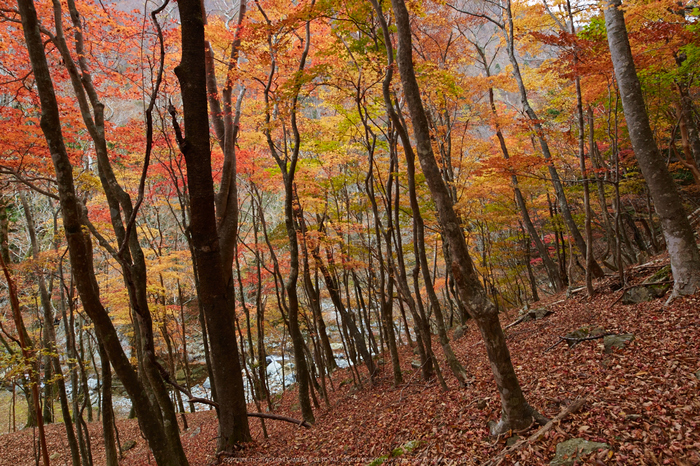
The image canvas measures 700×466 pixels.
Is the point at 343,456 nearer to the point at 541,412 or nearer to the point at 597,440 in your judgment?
the point at 541,412

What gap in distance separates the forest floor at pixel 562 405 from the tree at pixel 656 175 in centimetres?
48

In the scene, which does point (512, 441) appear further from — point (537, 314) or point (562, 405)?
point (537, 314)

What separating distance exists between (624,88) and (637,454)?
215 inches

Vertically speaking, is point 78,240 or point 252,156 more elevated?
point 252,156

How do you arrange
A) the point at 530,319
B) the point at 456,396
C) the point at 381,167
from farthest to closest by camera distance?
the point at 381,167 < the point at 530,319 < the point at 456,396

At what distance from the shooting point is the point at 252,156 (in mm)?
9961

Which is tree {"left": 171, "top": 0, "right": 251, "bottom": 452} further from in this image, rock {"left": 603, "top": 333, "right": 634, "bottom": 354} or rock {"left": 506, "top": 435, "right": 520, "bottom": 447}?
rock {"left": 603, "top": 333, "right": 634, "bottom": 354}

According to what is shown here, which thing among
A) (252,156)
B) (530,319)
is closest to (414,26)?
(252,156)

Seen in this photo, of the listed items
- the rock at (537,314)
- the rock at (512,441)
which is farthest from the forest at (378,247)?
the rock at (537,314)

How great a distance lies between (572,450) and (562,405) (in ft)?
2.40

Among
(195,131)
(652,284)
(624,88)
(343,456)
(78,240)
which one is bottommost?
(343,456)

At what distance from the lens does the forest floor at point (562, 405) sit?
273 centimetres

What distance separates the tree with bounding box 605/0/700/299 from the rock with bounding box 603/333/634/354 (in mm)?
1456

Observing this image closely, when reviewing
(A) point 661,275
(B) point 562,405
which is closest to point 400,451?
(B) point 562,405
